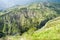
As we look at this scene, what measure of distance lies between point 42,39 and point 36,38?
706 cm

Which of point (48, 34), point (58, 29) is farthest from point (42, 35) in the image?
point (58, 29)

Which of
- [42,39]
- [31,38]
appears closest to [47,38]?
[42,39]

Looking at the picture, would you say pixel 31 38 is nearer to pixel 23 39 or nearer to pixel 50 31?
pixel 23 39

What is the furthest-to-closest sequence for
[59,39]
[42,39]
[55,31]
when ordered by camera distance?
[55,31] < [42,39] < [59,39]

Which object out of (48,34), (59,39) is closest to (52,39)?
(59,39)

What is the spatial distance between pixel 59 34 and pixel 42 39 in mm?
14774

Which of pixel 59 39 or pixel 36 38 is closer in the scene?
pixel 59 39

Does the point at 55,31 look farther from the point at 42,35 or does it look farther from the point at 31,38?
the point at 31,38

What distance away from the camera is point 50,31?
6211 inches

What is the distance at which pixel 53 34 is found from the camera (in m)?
149

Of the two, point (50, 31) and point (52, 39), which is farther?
point (50, 31)

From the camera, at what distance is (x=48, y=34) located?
495 feet

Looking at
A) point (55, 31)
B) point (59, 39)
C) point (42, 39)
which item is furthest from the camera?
point (55, 31)

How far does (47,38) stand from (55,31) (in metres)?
15.8
